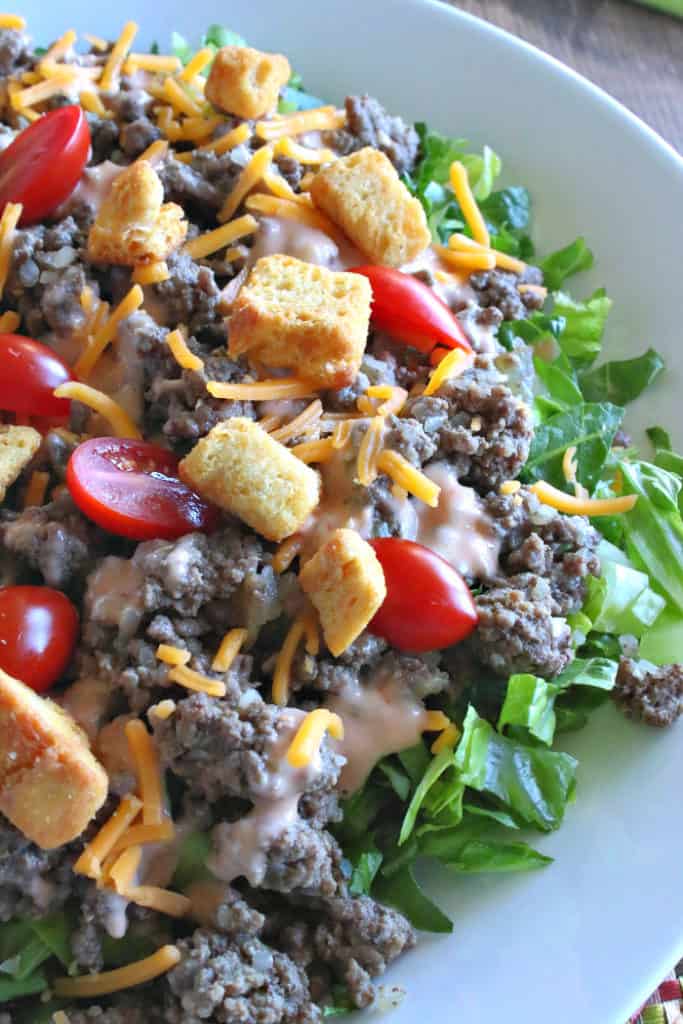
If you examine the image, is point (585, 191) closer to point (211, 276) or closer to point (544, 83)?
point (544, 83)

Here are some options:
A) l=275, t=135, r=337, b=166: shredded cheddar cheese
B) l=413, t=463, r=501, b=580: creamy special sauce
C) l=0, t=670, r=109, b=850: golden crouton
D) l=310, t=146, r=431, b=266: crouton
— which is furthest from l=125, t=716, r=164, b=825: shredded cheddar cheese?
l=275, t=135, r=337, b=166: shredded cheddar cheese

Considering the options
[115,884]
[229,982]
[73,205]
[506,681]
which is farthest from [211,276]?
[229,982]

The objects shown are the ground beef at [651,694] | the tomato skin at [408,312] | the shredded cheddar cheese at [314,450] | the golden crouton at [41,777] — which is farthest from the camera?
the tomato skin at [408,312]

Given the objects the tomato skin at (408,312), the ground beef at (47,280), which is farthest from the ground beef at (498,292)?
the ground beef at (47,280)

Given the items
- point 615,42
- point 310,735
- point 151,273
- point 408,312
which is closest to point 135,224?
point 151,273

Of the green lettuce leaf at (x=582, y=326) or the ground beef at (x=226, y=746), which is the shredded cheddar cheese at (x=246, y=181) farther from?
the ground beef at (x=226, y=746)

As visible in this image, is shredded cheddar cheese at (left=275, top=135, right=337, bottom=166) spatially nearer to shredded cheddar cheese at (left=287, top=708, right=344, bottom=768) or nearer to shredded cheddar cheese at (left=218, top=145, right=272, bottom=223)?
shredded cheddar cheese at (left=218, top=145, right=272, bottom=223)
